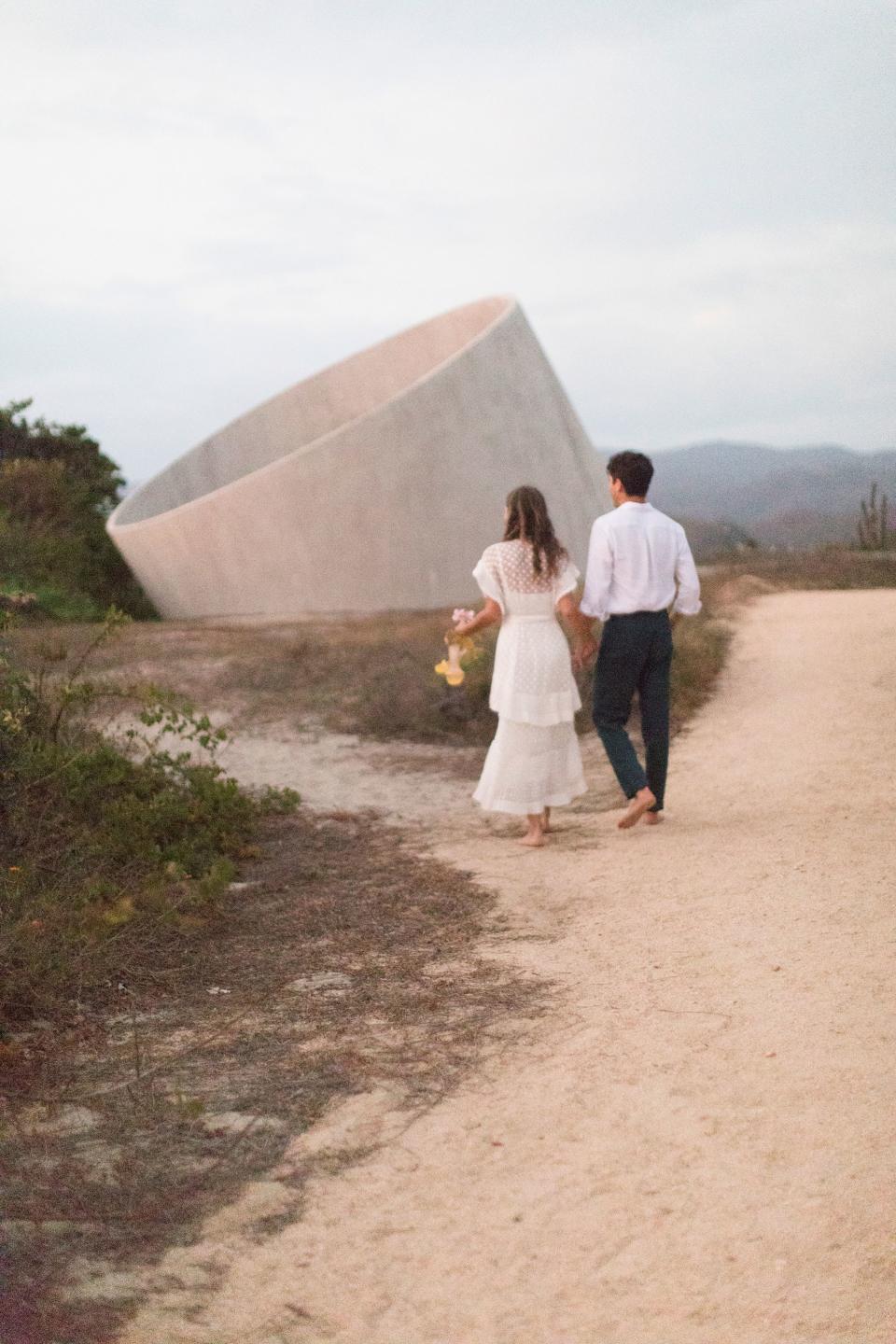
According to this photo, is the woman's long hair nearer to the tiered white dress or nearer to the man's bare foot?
the tiered white dress

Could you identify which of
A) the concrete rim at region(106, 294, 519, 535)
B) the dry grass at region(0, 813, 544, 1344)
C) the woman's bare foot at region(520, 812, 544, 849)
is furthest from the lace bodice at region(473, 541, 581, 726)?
the concrete rim at region(106, 294, 519, 535)

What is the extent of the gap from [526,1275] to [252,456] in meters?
16.2

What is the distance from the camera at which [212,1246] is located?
266 centimetres

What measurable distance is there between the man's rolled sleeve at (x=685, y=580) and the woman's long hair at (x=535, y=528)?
46cm

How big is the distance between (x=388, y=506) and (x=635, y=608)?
7992 millimetres

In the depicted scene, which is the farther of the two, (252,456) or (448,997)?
(252,456)

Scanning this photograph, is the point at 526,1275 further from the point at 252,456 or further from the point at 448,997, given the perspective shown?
the point at 252,456

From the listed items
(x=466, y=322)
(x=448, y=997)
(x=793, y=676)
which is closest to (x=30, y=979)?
(x=448, y=997)

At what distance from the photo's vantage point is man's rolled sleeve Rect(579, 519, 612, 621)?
17.9 ft

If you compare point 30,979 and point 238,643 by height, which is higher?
point 238,643

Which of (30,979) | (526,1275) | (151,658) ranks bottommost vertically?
(526,1275)

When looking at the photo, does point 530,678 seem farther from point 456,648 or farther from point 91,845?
point 91,845

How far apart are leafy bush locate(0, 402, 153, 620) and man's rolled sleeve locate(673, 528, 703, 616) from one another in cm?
828

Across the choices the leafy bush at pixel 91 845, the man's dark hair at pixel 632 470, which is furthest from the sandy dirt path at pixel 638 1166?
the man's dark hair at pixel 632 470
